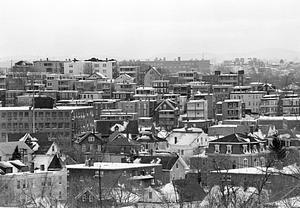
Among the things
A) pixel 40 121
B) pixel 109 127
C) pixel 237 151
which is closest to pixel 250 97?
pixel 40 121

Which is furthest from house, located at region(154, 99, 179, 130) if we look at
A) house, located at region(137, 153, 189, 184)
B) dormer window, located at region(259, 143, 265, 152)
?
house, located at region(137, 153, 189, 184)

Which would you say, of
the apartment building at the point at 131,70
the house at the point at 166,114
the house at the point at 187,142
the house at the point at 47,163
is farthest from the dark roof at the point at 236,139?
the apartment building at the point at 131,70

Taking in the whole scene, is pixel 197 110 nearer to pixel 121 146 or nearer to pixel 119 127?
pixel 119 127

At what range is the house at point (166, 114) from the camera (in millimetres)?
63231

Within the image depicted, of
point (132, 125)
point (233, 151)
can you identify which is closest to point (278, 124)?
point (132, 125)

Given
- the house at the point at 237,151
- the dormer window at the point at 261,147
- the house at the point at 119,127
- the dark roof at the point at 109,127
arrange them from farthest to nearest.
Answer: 1. the dark roof at the point at 109,127
2. the house at the point at 119,127
3. the dormer window at the point at 261,147
4. the house at the point at 237,151

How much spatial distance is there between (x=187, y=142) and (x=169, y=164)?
29.2 feet

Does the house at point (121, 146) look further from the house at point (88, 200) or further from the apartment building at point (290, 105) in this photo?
the apartment building at point (290, 105)

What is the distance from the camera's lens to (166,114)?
209 feet

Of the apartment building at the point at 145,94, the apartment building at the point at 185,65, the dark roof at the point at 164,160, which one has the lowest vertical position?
the apartment building at the point at 185,65

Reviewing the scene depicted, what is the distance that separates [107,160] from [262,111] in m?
29.4

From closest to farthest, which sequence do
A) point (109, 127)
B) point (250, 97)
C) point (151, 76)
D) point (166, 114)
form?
point (109, 127) < point (166, 114) < point (250, 97) < point (151, 76)

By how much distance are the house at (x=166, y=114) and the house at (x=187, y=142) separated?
45.6 ft

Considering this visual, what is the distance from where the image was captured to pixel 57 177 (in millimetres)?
33844
